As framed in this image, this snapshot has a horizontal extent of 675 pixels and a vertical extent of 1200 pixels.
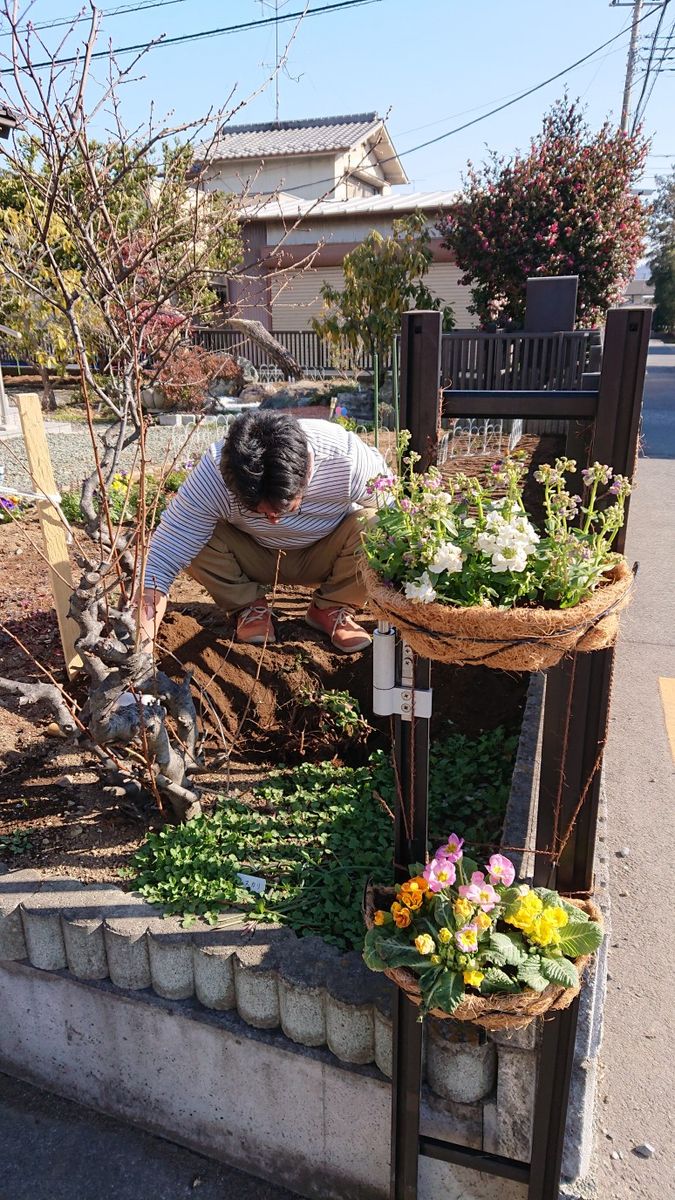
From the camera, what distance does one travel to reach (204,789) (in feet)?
8.48

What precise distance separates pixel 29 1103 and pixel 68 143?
2.38 meters

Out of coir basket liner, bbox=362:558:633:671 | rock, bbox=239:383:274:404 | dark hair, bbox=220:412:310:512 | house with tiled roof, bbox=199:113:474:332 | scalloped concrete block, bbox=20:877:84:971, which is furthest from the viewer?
house with tiled roof, bbox=199:113:474:332

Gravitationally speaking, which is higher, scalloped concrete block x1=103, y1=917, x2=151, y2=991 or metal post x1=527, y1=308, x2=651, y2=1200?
metal post x1=527, y1=308, x2=651, y2=1200

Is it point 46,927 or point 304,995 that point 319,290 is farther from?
point 304,995

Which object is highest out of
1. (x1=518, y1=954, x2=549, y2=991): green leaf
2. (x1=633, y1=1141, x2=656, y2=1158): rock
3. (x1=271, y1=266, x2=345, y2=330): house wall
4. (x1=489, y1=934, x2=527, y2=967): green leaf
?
(x1=271, y1=266, x2=345, y2=330): house wall

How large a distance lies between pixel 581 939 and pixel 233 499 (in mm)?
2104

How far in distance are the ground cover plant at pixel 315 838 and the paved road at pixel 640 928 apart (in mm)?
524

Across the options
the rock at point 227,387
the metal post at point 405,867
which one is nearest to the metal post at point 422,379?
the metal post at point 405,867

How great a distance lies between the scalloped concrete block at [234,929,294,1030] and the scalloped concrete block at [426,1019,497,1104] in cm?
36

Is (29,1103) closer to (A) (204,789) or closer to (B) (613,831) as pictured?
(A) (204,789)

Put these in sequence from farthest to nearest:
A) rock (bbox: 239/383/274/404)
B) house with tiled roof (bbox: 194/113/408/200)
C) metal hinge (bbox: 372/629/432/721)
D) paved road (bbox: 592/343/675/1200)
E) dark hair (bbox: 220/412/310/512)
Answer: house with tiled roof (bbox: 194/113/408/200) → rock (bbox: 239/383/274/404) → dark hair (bbox: 220/412/310/512) → paved road (bbox: 592/343/675/1200) → metal hinge (bbox: 372/629/432/721)

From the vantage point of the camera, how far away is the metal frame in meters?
1.40

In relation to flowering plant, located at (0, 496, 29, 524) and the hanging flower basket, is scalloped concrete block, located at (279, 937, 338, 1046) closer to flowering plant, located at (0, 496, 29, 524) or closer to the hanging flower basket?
the hanging flower basket

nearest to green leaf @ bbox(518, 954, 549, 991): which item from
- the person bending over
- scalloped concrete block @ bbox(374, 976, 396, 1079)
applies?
scalloped concrete block @ bbox(374, 976, 396, 1079)
